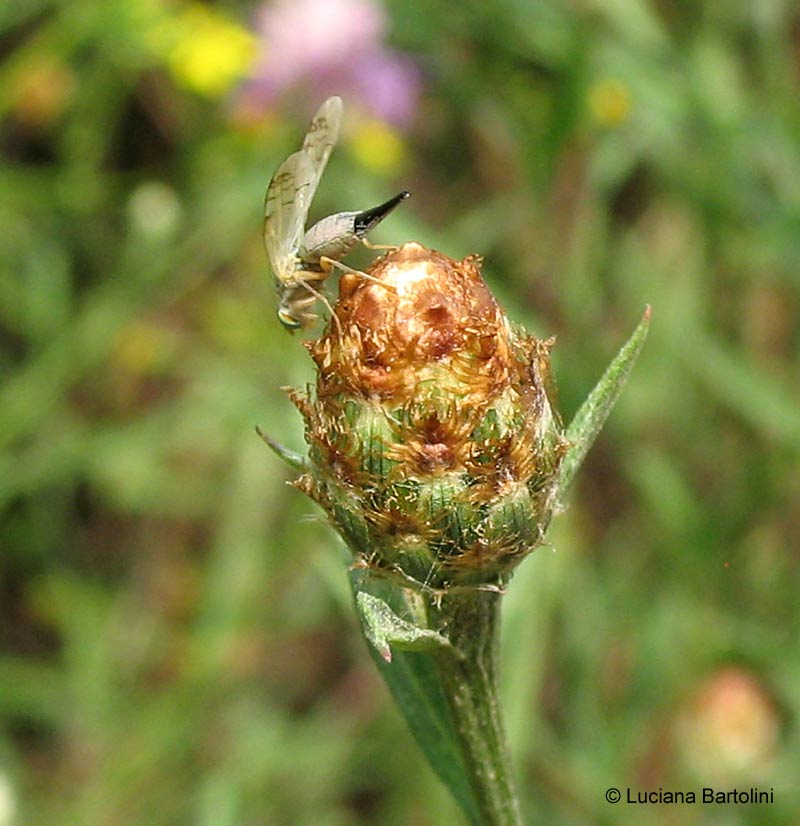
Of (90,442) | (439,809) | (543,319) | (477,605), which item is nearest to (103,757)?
(90,442)

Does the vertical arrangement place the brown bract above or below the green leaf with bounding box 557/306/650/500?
above

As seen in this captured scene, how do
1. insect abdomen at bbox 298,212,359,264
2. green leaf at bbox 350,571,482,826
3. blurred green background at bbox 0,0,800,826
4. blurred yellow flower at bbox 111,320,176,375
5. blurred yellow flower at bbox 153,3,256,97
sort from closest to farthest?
insect abdomen at bbox 298,212,359,264, green leaf at bbox 350,571,482,826, blurred green background at bbox 0,0,800,826, blurred yellow flower at bbox 153,3,256,97, blurred yellow flower at bbox 111,320,176,375

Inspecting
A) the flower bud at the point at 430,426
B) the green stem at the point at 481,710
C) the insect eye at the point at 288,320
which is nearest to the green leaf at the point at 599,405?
the flower bud at the point at 430,426

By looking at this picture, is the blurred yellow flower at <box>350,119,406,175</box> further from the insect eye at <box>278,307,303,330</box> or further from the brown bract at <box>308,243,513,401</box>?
the brown bract at <box>308,243,513,401</box>

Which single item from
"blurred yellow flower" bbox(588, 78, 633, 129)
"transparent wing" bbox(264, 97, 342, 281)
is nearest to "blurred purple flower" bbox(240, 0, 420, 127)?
"blurred yellow flower" bbox(588, 78, 633, 129)

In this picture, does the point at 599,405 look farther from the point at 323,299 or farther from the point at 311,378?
the point at 311,378

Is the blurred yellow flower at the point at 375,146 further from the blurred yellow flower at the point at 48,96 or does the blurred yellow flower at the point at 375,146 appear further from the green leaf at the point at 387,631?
the green leaf at the point at 387,631

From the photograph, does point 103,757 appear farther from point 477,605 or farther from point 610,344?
point 477,605
